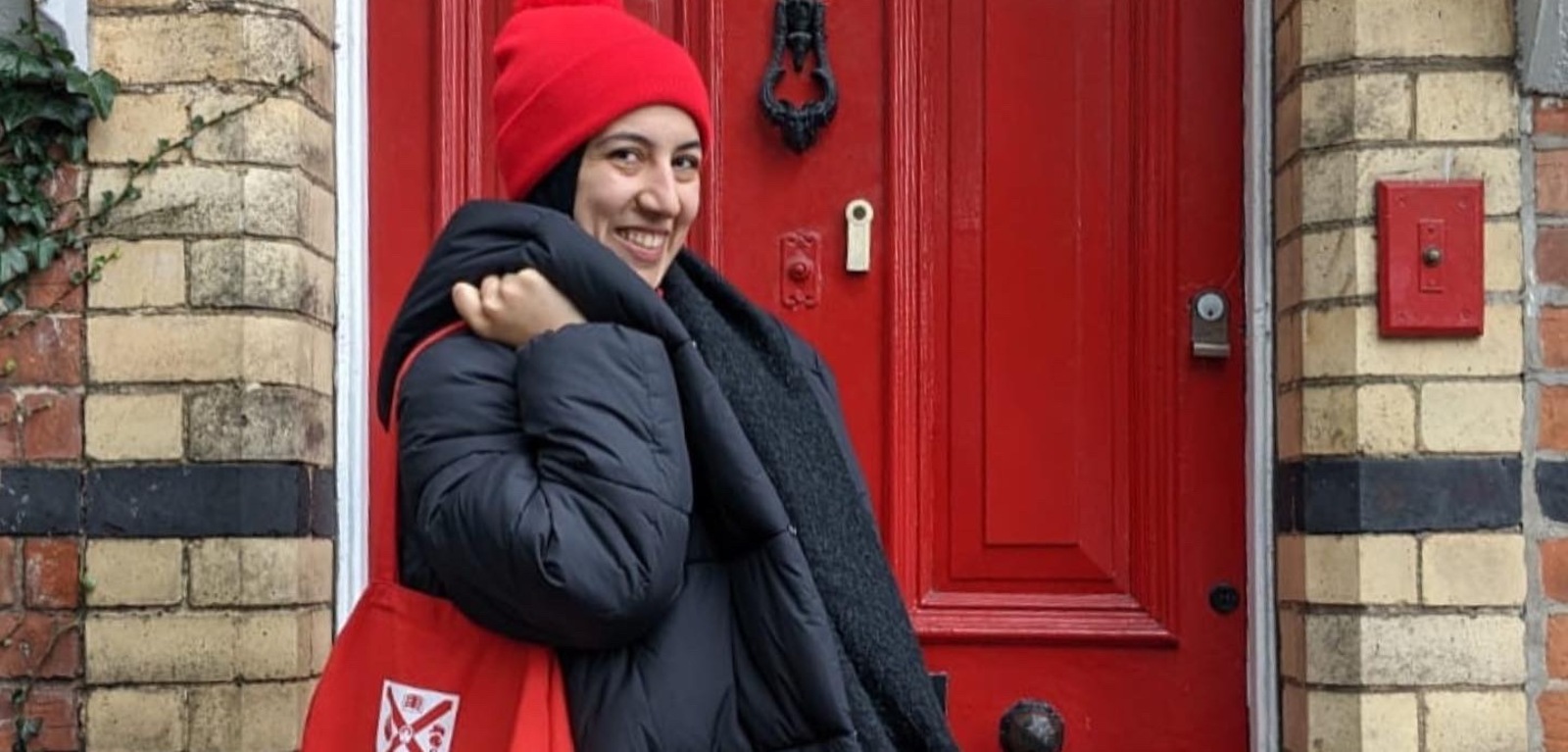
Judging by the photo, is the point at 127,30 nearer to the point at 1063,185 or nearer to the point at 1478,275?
the point at 1063,185

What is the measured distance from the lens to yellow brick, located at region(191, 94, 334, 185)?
2.80 metres

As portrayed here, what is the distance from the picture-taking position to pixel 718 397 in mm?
1812

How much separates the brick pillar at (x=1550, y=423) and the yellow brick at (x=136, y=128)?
210 centimetres

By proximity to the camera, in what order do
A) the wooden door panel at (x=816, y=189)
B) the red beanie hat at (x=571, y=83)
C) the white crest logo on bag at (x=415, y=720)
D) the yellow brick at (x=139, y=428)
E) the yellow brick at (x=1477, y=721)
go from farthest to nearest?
the wooden door panel at (x=816, y=189) < the yellow brick at (x=139, y=428) < the yellow brick at (x=1477, y=721) < the red beanie hat at (x=571, y=83) < the white crest logo on bag at (x=415, y=720)

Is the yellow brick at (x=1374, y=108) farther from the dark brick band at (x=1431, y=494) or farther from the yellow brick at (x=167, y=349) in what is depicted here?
the yellow brick at (x=167, y=349)

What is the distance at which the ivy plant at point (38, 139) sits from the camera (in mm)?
2754

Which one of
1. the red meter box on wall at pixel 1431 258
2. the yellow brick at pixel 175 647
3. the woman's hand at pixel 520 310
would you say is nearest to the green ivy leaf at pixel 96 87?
the yellow brick at pixel 175 647

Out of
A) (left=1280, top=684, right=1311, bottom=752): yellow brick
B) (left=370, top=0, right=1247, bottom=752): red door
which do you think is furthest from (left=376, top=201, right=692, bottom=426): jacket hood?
(left=1280, top=684, right=1311, bottom=752): yellow brick

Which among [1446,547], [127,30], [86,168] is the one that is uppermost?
[127,30]

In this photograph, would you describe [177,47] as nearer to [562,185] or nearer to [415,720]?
[562,185]

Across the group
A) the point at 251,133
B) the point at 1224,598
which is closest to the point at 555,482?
the point at 251,133

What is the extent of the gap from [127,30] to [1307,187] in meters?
1.86

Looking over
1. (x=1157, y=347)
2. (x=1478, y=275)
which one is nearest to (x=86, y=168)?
(x=1157, y=347)

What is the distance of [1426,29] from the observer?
2732 mm
